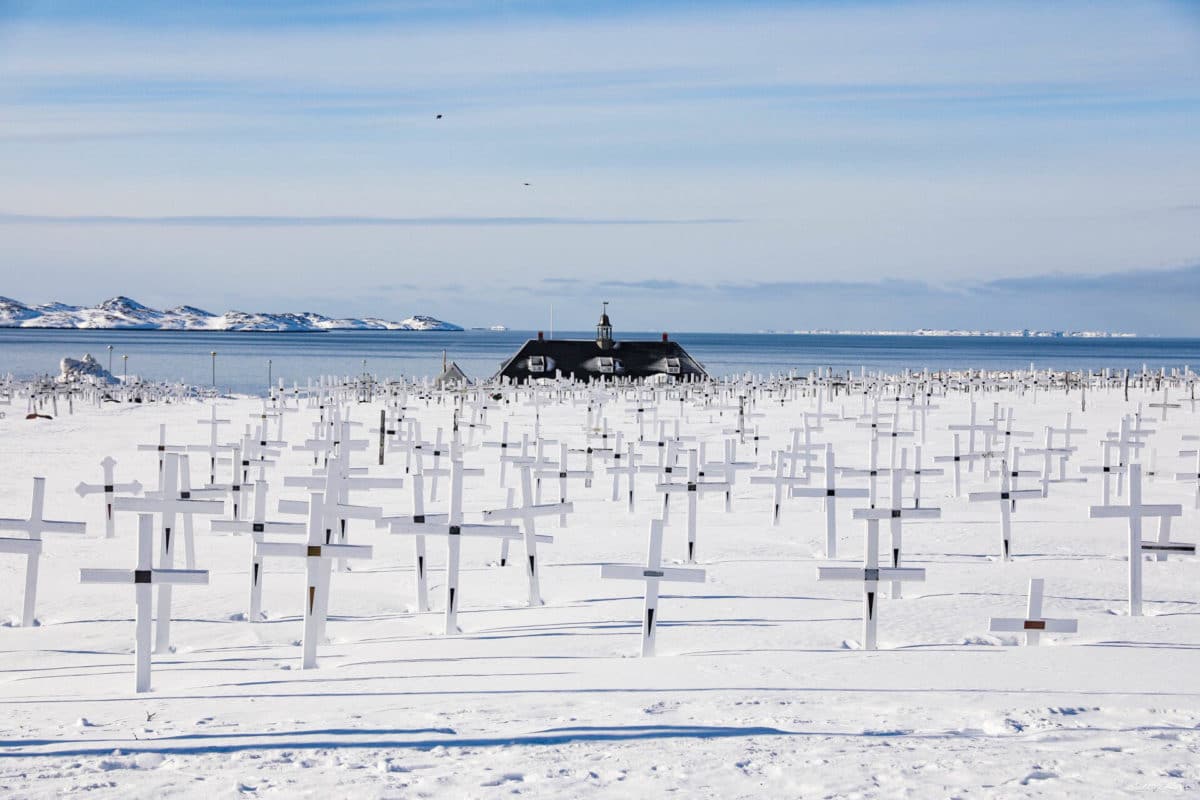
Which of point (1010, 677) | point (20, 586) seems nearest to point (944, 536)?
point (1010, 677)

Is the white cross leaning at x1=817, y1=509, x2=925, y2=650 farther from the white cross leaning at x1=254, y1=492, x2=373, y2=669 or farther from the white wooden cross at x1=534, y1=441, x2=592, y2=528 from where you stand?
the white wooden cross at x1=534, y1=441, x2=592, y2=528

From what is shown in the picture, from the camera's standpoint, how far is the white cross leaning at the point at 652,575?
875 cm

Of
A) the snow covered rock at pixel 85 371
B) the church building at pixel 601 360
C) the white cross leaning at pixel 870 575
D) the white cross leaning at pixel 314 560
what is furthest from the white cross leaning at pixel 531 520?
the church building at pixel 601 360

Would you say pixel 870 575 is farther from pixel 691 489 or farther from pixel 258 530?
pixel 691 489

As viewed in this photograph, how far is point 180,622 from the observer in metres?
10.7

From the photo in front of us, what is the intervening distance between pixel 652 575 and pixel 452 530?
6.30 ft

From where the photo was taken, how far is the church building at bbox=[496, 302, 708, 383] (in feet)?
233

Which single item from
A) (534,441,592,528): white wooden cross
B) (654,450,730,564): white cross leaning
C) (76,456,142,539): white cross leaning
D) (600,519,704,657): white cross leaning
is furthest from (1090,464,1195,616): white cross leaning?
(76,456,142,539): white cross leaning

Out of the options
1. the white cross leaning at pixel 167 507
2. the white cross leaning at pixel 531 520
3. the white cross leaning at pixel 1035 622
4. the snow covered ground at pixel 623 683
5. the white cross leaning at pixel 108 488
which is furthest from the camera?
the white cross leaning at pixel 108 488

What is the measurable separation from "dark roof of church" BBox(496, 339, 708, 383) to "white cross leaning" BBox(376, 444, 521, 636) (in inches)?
2326

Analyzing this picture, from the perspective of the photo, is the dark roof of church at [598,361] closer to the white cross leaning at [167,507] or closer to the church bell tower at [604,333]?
the church bell tower at [604,333]

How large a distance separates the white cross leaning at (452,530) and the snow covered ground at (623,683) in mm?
313

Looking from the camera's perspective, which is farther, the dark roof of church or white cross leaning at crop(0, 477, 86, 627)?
the dark roof of church

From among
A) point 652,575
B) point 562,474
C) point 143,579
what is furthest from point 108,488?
point 652,575
